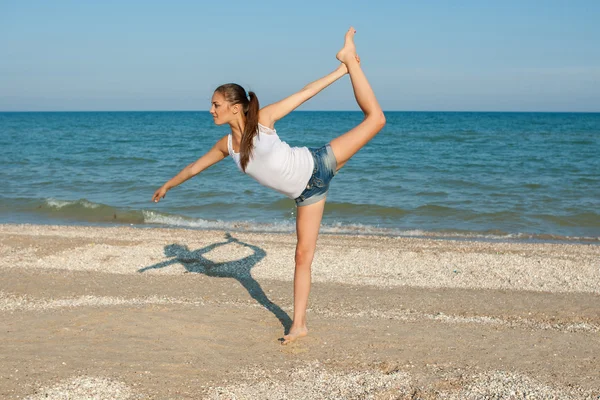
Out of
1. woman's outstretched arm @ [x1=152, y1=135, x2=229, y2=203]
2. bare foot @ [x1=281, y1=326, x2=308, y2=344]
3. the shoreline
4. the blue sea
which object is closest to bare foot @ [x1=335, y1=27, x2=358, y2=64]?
woman's outstretched arm @ [x1=152, y1=135, x2=229, y2=203]

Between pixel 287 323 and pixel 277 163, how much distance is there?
215cm

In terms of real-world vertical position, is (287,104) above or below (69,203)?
above

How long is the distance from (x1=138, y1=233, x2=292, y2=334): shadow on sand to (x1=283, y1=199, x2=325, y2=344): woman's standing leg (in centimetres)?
179

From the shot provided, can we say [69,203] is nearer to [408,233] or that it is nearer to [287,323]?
[408,233]

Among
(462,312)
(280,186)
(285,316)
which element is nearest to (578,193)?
(462,312)

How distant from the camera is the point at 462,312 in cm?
743

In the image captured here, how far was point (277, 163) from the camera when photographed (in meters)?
4.81

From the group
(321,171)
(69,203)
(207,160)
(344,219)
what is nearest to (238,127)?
(207,160)

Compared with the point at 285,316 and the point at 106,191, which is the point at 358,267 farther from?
the point at 106,191

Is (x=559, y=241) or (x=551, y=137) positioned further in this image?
(x=551, y=137)

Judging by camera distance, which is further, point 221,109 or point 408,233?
point 408,233

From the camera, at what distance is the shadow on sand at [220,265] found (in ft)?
27.6

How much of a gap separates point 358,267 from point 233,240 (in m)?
3.42

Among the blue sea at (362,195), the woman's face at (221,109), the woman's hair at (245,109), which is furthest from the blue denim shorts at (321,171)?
the blue sea at (362,195)
